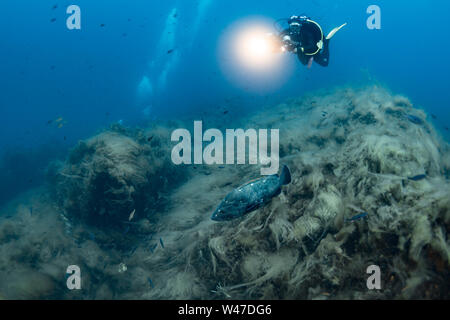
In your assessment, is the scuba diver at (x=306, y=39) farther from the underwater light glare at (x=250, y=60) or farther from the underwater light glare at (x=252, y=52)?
the underwater light glare at (x=252, y=52)

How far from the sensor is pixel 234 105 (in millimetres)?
23250

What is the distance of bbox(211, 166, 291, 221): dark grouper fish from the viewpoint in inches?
116

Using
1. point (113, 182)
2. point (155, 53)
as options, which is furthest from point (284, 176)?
point (155, 53)

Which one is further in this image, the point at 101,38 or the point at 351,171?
the point at 101,38

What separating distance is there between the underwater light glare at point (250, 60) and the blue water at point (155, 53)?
6.64 feet

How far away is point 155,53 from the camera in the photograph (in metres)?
79.2

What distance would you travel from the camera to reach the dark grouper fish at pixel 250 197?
2939 millimetres

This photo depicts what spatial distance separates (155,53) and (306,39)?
282 feet

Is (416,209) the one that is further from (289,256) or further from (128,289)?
(128,289)

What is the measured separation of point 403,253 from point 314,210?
1088mm

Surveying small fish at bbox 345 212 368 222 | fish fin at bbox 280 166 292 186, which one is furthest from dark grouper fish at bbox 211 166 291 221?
small fish at bbox 345 212 368 222

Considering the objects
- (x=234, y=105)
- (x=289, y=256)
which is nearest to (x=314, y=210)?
(x=289, y=256)

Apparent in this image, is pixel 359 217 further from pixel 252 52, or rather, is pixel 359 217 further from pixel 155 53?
pixel 155 53

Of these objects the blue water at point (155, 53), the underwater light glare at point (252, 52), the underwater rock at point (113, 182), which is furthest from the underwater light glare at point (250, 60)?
the underwater rock at point (113, 182)
